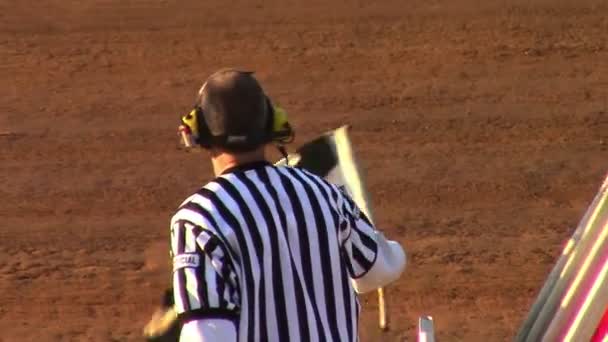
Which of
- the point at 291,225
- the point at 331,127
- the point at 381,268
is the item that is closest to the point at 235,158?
the point at 291,225

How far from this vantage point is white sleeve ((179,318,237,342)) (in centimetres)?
347

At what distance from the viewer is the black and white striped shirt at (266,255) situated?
11.6 ft

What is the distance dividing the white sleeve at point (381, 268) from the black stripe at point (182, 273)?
0.69 m

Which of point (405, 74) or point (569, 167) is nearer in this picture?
point (569, 167)

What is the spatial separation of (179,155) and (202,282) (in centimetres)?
629

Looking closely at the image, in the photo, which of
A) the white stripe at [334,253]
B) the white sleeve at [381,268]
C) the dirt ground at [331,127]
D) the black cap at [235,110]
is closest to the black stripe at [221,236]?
the black cap at [235,110]

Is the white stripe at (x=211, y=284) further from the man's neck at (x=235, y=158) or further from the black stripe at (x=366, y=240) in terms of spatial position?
the black stripe at (x=366, y=240)

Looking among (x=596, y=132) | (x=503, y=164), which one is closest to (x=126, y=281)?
(x=503, y=164)

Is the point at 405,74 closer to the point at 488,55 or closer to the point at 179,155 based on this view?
the point at 488,55

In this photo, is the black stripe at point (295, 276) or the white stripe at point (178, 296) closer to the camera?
the white stripe at point (178, 296)

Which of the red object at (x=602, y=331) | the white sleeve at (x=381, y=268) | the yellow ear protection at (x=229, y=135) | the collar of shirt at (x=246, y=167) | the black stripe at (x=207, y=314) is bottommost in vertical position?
the red object at (x=602, y=331)

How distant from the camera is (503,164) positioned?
942 centimetres

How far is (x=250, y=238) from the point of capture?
142 inches

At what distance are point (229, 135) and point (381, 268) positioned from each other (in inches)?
28.8
